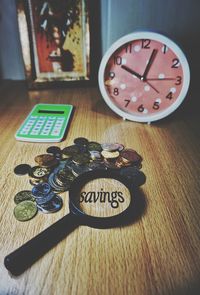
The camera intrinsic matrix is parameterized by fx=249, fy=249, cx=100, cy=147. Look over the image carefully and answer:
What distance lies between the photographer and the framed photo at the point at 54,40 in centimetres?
94

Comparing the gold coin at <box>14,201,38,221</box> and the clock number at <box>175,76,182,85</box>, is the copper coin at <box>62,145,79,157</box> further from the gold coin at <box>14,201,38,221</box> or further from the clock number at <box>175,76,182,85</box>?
the clock number at <box>175,76,182,85</box>

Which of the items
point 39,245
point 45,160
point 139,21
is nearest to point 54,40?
point 139,21

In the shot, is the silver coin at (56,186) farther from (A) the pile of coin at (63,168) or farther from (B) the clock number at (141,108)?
(B) the clock number at (141,108)

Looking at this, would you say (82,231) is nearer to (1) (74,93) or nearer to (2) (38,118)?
(2) (38,118)

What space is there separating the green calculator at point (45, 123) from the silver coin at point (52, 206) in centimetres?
24

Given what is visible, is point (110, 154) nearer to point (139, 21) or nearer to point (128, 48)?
point (128, 48)

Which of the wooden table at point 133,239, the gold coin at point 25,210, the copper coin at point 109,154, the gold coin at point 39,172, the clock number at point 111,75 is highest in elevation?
the clock number at point 111,75

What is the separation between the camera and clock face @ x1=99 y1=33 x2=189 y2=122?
721 millimetres

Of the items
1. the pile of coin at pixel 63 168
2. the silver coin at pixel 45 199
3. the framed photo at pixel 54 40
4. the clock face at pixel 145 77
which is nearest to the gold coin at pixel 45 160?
the pile of coin at pixel 63 168

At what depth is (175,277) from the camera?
0.37 m

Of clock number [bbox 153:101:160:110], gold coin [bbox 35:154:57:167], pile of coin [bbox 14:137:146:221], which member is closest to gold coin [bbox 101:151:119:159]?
pile of coin [bbox 14:137:146:221]

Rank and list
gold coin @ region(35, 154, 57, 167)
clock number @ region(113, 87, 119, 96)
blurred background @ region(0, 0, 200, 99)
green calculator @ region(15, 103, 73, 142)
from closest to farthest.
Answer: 1. gold coin @ region(35, 154, 57, 167)
2. green calculator @ region(15, 103, 73, 142)
3. clock number @ region(113, 87, 119, 96)
4. blurred background @ region(0, 0, 200, 99)

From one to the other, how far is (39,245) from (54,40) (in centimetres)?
82

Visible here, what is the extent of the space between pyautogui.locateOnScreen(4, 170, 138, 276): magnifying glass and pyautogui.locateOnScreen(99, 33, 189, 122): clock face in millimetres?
319
